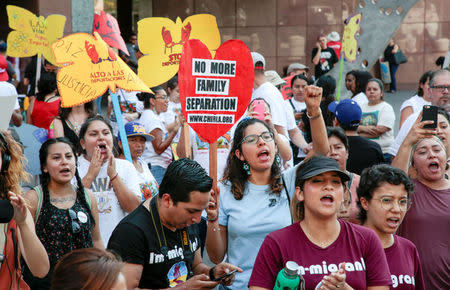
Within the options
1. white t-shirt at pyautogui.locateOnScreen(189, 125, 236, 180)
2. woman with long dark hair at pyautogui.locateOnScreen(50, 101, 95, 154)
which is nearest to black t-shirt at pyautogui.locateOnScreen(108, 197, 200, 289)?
white t-shirt at pyautogui.locateOnScreen(189, 125, 236, 180)

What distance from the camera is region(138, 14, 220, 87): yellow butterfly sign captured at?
5.02 meters

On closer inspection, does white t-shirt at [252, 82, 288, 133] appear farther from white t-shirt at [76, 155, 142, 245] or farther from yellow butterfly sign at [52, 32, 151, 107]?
white t-shirt at [76, 155, 142, 245]

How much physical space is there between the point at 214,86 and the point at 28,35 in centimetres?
441

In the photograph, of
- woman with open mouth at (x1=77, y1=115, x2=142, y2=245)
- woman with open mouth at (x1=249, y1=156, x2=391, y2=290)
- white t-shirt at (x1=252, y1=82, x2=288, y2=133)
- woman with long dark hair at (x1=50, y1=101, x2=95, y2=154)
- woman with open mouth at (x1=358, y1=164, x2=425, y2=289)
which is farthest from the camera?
white t-shirt at (x1=252, y1=82, x2=288, y2=133)

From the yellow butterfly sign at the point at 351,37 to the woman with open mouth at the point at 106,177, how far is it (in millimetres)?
5800

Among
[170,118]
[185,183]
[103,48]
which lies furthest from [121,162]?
[170,118]

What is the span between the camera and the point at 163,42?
5.10 meters

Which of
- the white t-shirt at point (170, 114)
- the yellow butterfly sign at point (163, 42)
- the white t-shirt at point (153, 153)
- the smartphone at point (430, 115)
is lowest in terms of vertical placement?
the white t-shirt at point (153, 153)

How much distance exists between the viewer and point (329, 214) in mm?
3059

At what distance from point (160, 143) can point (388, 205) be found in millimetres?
3449

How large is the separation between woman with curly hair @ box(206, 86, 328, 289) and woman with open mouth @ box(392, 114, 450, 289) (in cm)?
92

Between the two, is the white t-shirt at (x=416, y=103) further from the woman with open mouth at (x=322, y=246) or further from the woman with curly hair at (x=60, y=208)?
the woman with curly hair at (x=60, y=208)

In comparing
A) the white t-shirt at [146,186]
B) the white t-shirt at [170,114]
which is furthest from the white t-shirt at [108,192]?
the white t-shirt at [170,114]

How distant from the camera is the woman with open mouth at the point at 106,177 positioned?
14.6 feet
